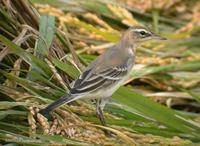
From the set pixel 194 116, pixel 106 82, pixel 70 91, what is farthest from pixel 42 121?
pixel 194 116

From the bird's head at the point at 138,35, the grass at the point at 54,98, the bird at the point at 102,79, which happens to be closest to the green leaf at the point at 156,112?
the grass at the point at 54,98

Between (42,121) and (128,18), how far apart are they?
3272mm

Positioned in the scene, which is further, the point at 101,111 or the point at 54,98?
the point at 54,98

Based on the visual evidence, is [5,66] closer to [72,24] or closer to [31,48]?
[31,48]

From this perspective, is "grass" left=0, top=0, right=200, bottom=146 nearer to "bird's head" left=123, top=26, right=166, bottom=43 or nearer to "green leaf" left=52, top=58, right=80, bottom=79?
"green leaf" left=52, top=58, right=80, bottom=79

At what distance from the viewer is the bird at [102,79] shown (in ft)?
17.7

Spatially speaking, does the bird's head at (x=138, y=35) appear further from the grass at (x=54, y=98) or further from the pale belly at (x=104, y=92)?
the pale belly at (x=104, y=92)

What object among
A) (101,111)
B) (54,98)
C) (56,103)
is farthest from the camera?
(54,98)

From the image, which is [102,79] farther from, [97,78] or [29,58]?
[29,58]

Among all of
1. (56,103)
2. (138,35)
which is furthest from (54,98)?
(138,35)

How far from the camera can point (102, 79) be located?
225 inches

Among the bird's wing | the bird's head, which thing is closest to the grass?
the bird's wing

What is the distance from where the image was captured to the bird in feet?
17.7

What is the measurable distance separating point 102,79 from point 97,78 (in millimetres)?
49
